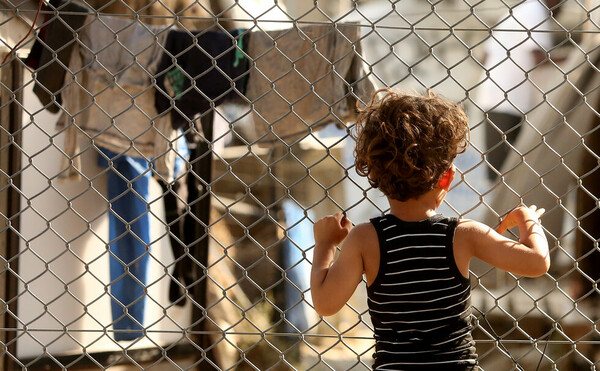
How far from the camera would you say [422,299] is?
1.71m

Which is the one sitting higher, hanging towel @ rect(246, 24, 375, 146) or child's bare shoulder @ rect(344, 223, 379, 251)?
hanging towel @ rect(246, 24, 375, 146)

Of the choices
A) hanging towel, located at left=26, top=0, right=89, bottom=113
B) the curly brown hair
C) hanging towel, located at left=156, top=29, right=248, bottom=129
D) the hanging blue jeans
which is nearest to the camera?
the curly brown hair

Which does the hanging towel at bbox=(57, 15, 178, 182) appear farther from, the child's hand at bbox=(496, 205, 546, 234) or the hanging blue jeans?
the child's hand at bbox=(496, 205, 546, 234)

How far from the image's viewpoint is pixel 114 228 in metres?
4.04

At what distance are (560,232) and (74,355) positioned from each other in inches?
115

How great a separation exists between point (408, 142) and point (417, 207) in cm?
19

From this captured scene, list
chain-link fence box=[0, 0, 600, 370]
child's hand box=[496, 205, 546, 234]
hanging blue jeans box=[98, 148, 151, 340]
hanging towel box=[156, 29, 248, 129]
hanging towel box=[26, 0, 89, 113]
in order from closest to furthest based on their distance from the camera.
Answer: child's hand box=[496, 205, 546, 234]
chain-link fence box=[0, 0, 600, 370]
hanging towel box=[26, 0, 89, 113]
hanging towel box=[156, 29, 248, 129]
hanging blue jeans box=[98, 148, 151, 340]

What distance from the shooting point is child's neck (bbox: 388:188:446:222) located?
1.76m

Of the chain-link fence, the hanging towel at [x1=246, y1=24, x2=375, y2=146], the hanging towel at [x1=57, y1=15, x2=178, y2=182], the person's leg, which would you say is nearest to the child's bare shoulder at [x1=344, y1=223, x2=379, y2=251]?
the chain-link fence

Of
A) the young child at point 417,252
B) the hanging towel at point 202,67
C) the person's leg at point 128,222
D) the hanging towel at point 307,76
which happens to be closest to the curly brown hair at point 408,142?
the young child at point 417,252

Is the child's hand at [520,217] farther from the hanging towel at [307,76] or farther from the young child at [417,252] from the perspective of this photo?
the hanging towel at [307,76]

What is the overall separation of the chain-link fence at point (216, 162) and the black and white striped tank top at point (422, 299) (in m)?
0.29

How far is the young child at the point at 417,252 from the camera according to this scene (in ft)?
5.56

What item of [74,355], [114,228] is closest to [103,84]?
[114,228]
